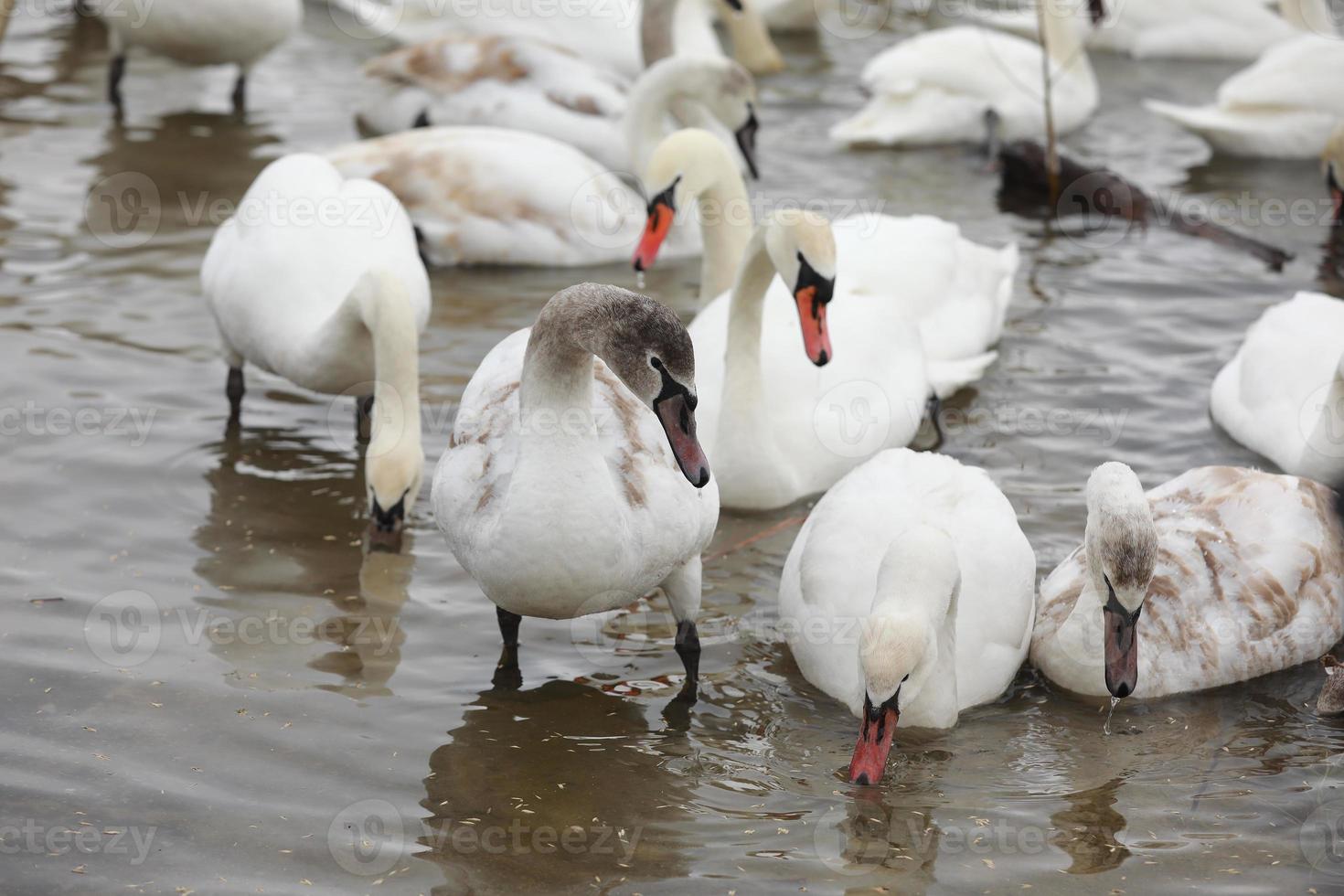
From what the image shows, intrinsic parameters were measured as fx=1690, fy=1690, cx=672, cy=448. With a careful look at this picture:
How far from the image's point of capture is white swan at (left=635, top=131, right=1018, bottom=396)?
809 centimetres

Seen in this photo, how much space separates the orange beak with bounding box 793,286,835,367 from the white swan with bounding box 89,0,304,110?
5.84m

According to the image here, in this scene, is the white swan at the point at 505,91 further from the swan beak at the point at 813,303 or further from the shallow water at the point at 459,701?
the swan beak at the point at 813,303

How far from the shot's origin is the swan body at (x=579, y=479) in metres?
4.86

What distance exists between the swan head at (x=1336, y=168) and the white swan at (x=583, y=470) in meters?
6.03

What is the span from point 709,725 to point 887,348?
2630 mm

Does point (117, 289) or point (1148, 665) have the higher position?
point (1148, 665)

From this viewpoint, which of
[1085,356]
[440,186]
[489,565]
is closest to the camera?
[489,565]

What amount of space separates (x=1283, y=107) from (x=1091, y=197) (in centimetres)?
175

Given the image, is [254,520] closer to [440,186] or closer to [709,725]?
[709,725]

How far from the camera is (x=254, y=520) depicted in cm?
674

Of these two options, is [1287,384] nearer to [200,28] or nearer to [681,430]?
[681,430]

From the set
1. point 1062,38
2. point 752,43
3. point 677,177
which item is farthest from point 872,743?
point 752,43

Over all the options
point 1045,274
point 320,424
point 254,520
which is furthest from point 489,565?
point 1045,274

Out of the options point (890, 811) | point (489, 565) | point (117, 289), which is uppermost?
point (489, 565)
